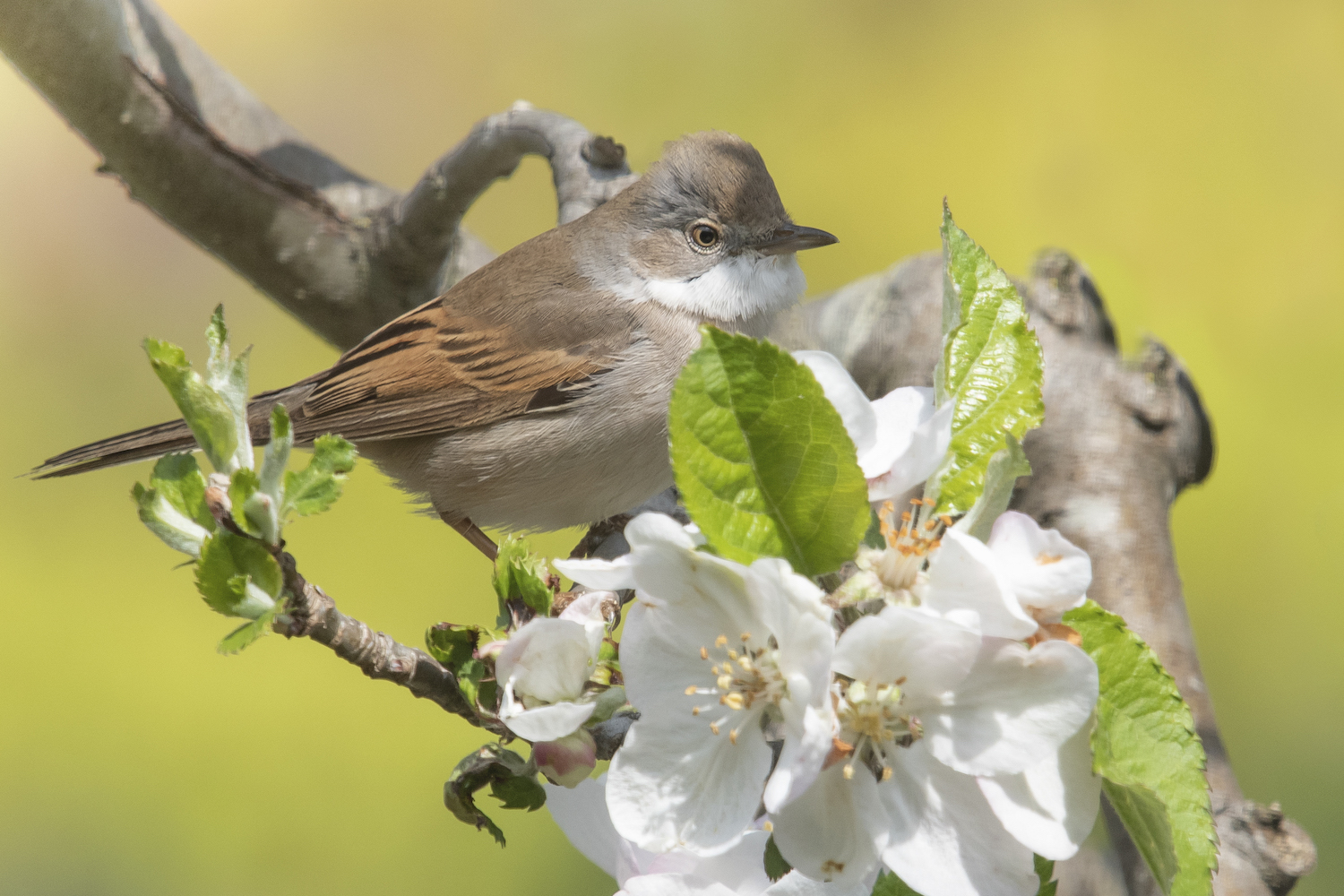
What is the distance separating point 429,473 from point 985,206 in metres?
3.72

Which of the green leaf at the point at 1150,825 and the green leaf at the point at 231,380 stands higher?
the green leaf at the point at 231,380

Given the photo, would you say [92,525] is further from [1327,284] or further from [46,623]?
[1327,284]

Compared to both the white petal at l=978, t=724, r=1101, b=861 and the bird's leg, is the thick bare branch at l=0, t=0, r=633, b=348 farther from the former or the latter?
the white petal at l=978, t=724, r=1101, b=861

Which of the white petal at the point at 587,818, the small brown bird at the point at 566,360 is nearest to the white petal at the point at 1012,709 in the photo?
the white petal at the point at 587,818

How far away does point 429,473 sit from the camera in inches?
106

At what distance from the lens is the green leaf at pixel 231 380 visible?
2.71 ft

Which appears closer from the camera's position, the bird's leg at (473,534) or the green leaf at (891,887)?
the green leaf at (891,887)

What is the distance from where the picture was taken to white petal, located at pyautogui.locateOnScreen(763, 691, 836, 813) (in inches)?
29.7

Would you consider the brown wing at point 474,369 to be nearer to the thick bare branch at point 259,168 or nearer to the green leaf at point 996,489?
the thick bare branch at point 259,168

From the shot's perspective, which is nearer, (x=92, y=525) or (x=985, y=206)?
(x=92, y=525)

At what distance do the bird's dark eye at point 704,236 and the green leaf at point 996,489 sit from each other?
1.94 m

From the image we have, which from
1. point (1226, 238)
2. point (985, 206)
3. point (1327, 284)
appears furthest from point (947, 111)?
point (1327, 284)

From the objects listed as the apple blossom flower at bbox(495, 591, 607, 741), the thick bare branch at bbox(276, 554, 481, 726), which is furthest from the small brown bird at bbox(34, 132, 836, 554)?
the apple blossom flower at bbox(495, 591, 607, 741)

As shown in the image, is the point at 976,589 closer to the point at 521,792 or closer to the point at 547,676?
the point at 547,676
